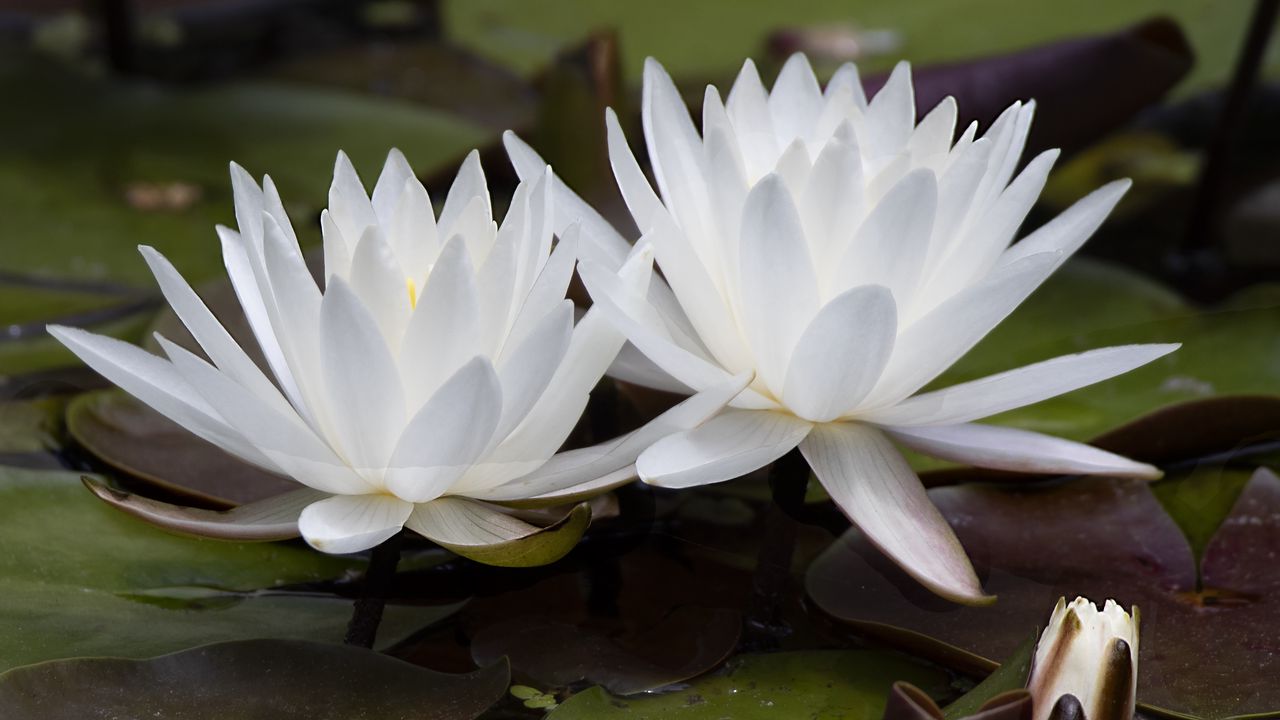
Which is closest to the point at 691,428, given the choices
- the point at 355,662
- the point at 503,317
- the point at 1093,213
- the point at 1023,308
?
the point at 503,317

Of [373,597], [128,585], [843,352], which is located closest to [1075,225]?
[843,352]

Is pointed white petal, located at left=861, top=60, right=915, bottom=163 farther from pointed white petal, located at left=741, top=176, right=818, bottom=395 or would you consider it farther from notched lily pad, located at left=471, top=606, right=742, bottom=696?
notched lily pad, located at left=471, top=606, right=742, bottom=696

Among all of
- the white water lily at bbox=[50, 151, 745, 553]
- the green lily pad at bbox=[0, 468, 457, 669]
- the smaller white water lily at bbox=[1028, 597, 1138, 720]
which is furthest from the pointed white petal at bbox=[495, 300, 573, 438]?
the smaller white water lily at bbox=[1028, 597, 1138, 720]

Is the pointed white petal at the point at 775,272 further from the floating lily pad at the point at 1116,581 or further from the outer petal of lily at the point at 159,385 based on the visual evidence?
the outer petal of lily at the point at 159,385

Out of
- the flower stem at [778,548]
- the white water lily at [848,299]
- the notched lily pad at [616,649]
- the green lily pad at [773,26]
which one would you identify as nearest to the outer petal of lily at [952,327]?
the white water lily at [848,299]

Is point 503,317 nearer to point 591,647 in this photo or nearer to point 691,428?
point 691,428
